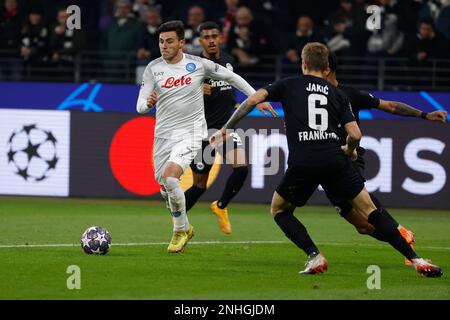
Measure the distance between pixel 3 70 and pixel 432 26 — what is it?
8003 mm

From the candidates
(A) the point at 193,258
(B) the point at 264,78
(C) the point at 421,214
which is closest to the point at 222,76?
(A) the point at 193,258

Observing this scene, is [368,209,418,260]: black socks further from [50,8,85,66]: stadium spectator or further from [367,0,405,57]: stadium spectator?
[50,8,85,66]: stadium spectator

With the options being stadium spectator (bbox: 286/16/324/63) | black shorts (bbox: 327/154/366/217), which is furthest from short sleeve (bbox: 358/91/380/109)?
stadium spectator (bbox: 286/16/324/63)

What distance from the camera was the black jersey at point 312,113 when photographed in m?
9.74

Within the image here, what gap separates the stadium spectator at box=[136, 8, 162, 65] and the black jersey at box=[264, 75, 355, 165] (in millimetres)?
10210

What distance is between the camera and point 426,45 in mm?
18609

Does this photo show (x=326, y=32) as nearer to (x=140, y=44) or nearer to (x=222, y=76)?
(x=140, y=44)

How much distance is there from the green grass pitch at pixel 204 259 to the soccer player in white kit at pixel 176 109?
21.0 inches

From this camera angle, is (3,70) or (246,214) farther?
(3,70)

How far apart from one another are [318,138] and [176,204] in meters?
2.32

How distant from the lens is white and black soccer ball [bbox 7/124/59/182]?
61.0 ft

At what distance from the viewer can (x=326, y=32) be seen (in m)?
19.9

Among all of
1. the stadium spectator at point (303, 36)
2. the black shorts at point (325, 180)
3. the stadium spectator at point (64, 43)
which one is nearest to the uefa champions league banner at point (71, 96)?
the stadium spectator at point (64, 43)

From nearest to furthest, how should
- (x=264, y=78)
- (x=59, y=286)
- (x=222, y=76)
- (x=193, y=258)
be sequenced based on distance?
(x=59, y=286) → (x=193, y=258) → (x=222, y=76) → (x=264, y=78)
